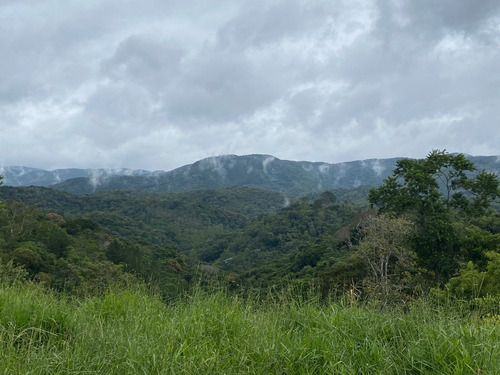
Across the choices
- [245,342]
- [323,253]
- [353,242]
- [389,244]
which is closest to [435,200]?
[389,244]

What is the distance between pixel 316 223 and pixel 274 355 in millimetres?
105367

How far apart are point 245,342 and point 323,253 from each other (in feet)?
171

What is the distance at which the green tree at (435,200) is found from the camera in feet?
58.1

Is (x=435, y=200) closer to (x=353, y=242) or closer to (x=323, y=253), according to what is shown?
(x=323, y=253)

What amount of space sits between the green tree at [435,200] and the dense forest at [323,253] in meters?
0.06

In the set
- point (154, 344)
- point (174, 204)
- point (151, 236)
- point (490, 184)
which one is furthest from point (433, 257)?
point (174, 204)

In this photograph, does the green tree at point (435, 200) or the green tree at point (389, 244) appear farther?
the green tree at point (389, 244)

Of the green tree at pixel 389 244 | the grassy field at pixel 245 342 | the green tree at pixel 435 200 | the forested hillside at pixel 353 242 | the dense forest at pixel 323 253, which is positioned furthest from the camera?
the green tree at pixel 389 244

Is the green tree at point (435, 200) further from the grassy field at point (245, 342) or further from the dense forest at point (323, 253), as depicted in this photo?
the grassy field at point (245, 342)

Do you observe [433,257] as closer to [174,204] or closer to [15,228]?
[15,228]

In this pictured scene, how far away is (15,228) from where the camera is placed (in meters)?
46.5

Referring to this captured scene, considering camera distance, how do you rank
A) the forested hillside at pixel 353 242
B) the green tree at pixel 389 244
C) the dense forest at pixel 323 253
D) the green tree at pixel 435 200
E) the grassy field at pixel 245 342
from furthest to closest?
the green tree at pixel 389 244
the green tree at pixel 435 200
the forested hillside at pixel 353 242
the dense forest at pixel 323 253
the grassy field at pixel 245 342

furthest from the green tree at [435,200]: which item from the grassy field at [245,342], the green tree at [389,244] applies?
the grassy field at [245,342]

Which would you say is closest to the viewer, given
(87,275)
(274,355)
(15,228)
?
(274,355)
